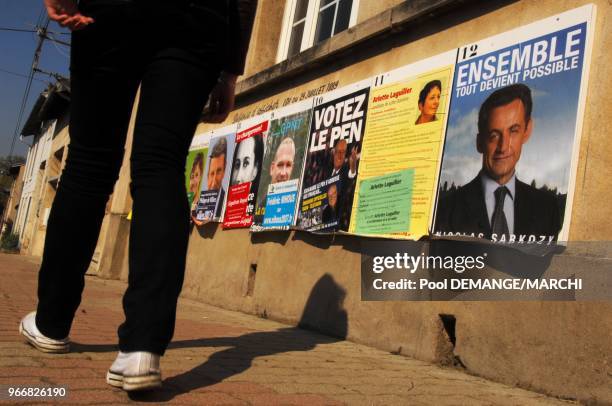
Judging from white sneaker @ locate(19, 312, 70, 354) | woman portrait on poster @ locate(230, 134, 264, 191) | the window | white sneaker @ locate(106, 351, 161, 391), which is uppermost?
the window

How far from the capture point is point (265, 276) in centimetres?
558

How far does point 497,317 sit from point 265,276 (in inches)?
108

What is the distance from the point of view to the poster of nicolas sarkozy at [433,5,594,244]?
10.5ft

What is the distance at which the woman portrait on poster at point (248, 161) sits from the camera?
20.6 ft

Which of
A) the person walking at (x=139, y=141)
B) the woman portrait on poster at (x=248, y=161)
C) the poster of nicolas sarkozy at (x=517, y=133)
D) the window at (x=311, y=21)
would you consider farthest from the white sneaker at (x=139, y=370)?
the window at (x=311, y=21)

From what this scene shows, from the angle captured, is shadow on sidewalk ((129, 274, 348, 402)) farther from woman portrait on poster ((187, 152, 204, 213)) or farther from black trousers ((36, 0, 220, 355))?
woman portrait on poster ((187, 152, 204, 213))

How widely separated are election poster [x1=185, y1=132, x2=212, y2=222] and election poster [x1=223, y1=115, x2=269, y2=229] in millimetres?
908

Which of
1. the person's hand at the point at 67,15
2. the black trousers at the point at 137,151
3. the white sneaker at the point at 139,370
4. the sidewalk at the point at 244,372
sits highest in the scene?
the person's hand at the point at 67,15

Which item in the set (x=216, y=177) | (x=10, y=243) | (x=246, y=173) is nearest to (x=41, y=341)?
(x=246, y=173)

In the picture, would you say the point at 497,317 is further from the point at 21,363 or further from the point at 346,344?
the point at 21,363

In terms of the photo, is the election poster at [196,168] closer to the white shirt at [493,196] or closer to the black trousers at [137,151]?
the white shirt at [493,196]

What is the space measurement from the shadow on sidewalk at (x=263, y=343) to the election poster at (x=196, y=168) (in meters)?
3.15

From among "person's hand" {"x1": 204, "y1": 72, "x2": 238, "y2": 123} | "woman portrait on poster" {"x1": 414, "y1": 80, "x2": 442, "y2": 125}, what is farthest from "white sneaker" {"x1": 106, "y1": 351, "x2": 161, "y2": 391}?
"woman portrait on poster" {"x1": 414, "y1": 80, "x2": 442, "y2": 125}

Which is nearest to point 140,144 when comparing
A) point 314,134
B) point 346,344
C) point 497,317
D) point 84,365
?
point 84,365
